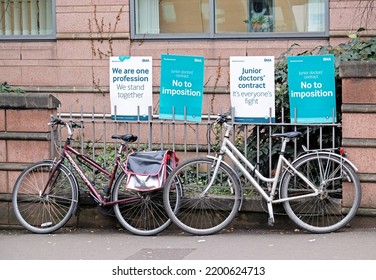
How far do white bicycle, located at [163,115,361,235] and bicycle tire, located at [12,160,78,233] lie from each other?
1229 mm

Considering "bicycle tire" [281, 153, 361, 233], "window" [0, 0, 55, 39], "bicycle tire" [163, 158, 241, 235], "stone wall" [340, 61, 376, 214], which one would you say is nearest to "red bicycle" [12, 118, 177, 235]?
"bicycle tire" [163, 158, 241, 235]

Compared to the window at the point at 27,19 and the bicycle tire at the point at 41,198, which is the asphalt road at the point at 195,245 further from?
the window at the point at 27,19

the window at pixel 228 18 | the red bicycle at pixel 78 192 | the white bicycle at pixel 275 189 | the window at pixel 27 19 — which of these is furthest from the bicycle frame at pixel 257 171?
the window at pixel 27 19

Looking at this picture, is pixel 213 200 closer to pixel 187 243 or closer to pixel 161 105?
pixel 187 243

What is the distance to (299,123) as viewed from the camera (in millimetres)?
8367

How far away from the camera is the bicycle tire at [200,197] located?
323 inches

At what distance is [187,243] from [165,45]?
4888mm

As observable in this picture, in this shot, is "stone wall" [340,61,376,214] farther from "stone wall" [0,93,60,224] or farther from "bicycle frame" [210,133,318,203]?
"stone wall" [0,93,60,224]

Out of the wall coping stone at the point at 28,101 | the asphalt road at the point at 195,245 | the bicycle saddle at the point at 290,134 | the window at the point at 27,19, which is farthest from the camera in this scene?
the window at the point at 27,19

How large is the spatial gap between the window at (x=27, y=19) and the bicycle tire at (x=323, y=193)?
5.82 m

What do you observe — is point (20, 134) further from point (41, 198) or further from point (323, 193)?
point (323, 193)

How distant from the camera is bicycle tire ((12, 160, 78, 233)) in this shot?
8.66 m
